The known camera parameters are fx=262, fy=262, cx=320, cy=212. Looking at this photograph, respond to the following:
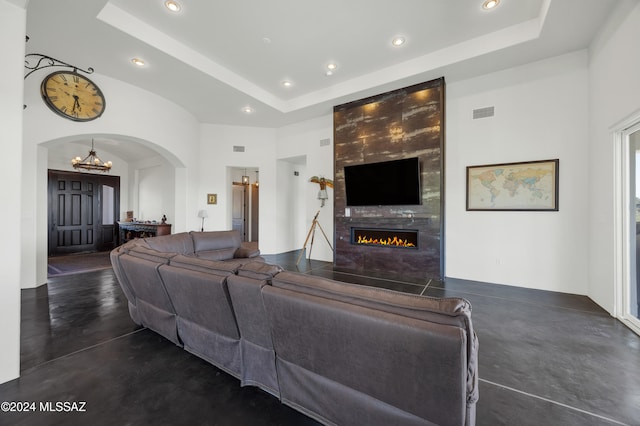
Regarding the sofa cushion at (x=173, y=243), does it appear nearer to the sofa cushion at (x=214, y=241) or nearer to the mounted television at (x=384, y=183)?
the sofa cushion at (x=214, y=241)

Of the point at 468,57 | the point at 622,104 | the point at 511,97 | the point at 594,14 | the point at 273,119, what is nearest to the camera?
the point at 622,104

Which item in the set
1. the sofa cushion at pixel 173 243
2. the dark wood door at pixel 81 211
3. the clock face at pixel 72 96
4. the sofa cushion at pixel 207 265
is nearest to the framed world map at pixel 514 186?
the sofa cushion at pixel 207 265

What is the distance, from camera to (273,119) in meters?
6.75

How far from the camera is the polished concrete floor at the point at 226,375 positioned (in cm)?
166

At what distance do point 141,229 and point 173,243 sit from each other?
14.6 ft

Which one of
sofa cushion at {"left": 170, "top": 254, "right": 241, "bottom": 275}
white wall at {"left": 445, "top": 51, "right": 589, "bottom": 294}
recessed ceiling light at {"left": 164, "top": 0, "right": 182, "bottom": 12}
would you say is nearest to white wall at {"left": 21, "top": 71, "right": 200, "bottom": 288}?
recessed ceiling light at {"left": 164, "top": 0, "right": 182, "bottom": 12}

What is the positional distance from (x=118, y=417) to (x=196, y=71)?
4779mm

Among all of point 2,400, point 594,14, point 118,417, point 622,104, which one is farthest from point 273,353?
point 594,14

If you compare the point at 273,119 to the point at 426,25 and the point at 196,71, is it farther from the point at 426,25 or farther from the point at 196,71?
the point at 426,25

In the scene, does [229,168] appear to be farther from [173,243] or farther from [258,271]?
[258,271]

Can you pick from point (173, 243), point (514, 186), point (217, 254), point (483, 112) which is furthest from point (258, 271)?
point (483, 112)

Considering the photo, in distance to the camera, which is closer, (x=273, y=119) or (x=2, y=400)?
(x=2, y=400)

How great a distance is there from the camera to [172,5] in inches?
133

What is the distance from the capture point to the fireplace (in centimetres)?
512
